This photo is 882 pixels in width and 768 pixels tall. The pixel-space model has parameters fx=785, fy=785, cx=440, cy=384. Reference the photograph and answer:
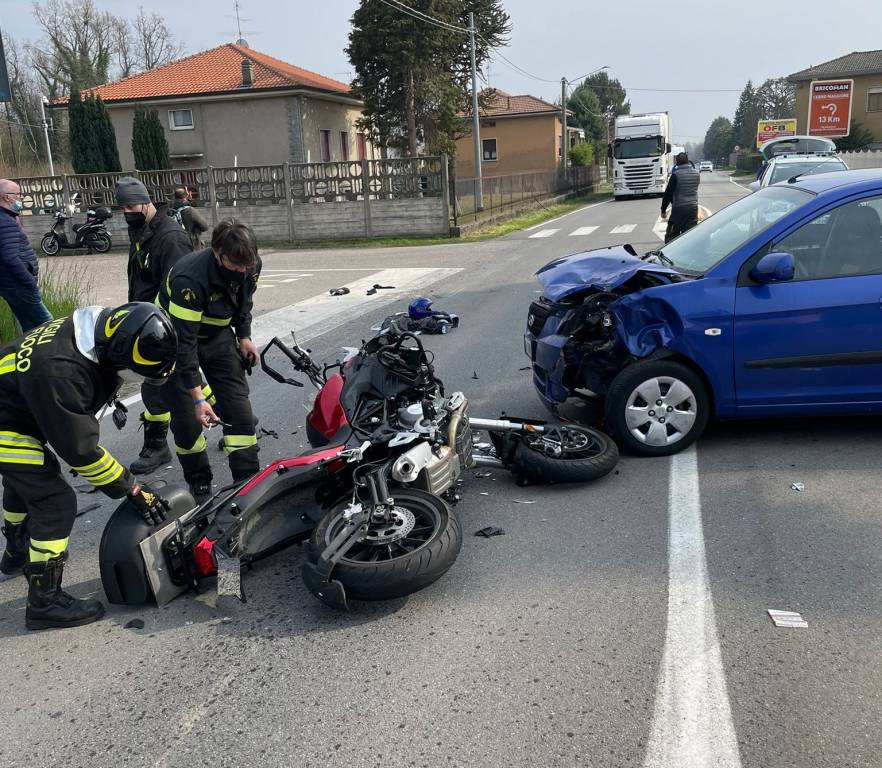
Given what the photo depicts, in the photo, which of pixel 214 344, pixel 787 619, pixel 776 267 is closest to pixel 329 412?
pixel 214 344

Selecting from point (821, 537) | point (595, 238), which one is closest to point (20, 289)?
point (821, 537)

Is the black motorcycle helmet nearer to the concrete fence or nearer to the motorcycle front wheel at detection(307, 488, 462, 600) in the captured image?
the motorcycle front wheel at detection(307, 488, 462, 600)

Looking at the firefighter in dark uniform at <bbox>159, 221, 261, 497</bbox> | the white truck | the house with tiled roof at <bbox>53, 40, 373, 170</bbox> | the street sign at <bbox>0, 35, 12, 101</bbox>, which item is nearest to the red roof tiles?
the house with tiled roof at <bbox>53, 40, 373, 170</bbox>

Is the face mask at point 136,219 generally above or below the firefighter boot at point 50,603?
above

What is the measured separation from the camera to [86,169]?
110 ft

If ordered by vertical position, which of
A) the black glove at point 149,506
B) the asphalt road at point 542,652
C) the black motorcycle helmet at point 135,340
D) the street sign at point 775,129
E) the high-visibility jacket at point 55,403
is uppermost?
the street sign at point 775,129

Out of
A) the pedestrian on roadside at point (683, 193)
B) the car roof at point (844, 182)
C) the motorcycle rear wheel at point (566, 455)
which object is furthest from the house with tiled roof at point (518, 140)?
the motorcycle rear wheel at point (566, 455)

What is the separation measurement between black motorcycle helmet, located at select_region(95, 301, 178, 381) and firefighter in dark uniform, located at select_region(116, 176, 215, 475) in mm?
2079

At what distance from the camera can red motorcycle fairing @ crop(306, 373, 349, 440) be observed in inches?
181

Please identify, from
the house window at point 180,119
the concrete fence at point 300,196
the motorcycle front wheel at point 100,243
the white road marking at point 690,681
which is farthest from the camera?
the house window at point 180,119

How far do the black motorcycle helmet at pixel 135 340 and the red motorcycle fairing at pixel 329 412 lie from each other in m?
1.28

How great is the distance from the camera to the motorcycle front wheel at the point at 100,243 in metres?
23.0

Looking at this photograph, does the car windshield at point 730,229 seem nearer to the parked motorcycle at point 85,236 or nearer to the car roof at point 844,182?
the car roof at point 844,182

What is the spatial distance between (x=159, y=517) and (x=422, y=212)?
1974 centimetres
